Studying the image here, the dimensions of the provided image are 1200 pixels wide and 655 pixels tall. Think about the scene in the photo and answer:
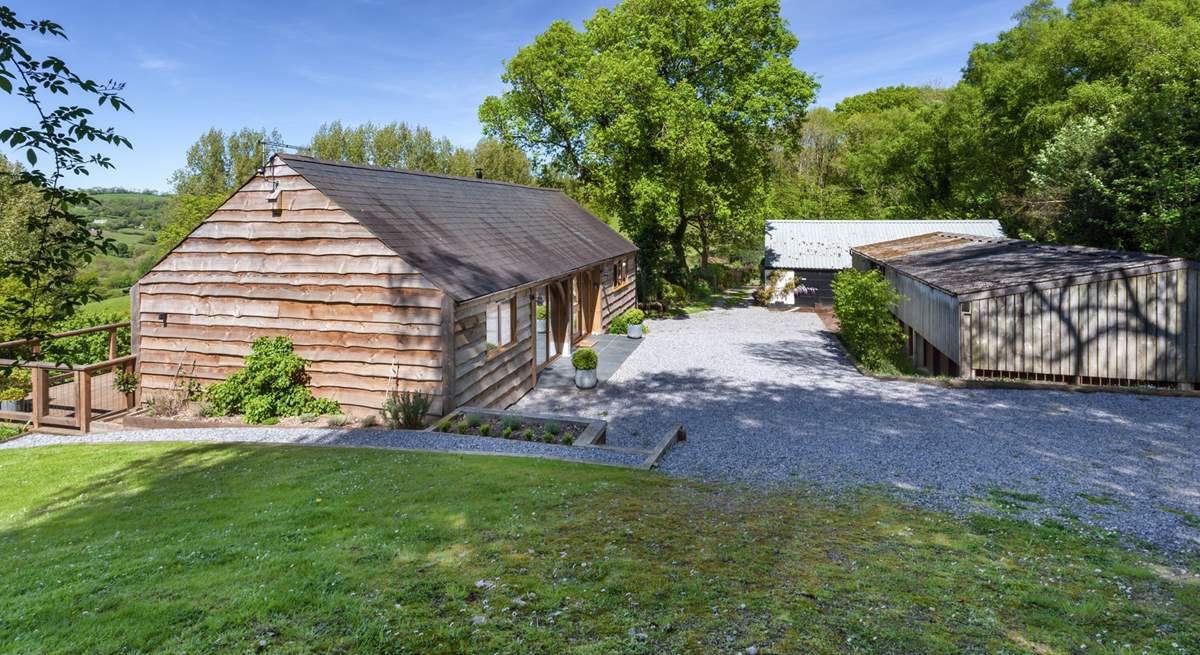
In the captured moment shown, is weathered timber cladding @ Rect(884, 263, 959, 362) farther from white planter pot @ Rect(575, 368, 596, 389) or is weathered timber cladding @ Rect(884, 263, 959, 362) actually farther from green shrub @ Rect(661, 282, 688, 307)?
green shrub @ Rect(661, 282, 688, 307)

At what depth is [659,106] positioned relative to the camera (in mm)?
27484

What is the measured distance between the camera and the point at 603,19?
3131 centimetres

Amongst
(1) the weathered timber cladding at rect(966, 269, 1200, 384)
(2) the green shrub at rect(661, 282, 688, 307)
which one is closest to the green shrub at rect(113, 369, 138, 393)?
(1) the weathered timber cladding at rect(966, 269, 1200, 384)

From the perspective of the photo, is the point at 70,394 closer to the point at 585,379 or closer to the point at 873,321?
the point at 585,379

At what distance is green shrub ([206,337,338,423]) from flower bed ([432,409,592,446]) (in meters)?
2.70

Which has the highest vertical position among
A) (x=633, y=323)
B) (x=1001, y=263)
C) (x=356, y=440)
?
(x=1001, y=263)

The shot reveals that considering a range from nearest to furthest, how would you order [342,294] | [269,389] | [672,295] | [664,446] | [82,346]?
[664,446], [342,294], [269,389], [82,346], [672,295]

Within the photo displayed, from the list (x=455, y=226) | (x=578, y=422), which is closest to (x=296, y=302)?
(x=455, y=226)

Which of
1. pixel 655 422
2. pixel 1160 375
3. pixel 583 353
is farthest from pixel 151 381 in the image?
pixel 1160 375

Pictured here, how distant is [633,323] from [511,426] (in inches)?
536

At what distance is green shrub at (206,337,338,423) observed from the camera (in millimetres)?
12711

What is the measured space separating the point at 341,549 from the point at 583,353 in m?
10.8

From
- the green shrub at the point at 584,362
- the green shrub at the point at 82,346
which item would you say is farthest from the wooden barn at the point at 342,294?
the green shrub at the point at 82,346

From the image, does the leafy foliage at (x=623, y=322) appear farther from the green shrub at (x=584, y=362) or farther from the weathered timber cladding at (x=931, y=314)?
the weathered timber cladding at (x=931, y=314)
